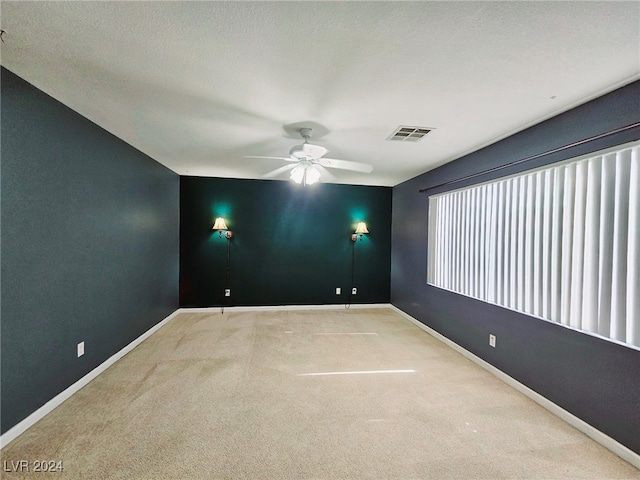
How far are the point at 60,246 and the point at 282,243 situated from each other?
3.34m

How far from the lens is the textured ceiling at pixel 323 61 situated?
4.23ft

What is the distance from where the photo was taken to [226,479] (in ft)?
5.16

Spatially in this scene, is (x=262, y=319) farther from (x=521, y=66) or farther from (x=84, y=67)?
(x=521, y=66)

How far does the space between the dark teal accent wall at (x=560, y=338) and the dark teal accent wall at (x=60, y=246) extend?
13.3 ft

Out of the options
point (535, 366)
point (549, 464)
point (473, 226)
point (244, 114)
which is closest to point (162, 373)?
point (244, 114)

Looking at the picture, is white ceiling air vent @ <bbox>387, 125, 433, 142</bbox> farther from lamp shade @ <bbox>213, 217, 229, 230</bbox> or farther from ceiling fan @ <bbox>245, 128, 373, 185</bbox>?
lamp shade @ <bbox>213, 217, 229, 230</bbox>

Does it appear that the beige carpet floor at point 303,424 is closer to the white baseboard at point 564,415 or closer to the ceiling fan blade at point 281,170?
the white baseboard at point 564,415

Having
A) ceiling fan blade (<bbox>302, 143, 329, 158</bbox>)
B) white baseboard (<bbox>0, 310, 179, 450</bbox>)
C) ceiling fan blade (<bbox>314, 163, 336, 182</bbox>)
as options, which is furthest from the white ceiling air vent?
→ white baseboard (<bbox>0, 310, 179, 450</bbox>)

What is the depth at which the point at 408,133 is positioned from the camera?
2.73 m

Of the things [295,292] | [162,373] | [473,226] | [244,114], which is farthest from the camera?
[295,292]

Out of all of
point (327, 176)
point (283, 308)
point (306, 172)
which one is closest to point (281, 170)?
point (306, 172)

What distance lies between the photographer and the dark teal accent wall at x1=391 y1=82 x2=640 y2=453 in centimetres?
179

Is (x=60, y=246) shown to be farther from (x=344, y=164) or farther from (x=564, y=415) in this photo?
(x=564, y=415)

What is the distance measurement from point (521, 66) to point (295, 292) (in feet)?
14.9
